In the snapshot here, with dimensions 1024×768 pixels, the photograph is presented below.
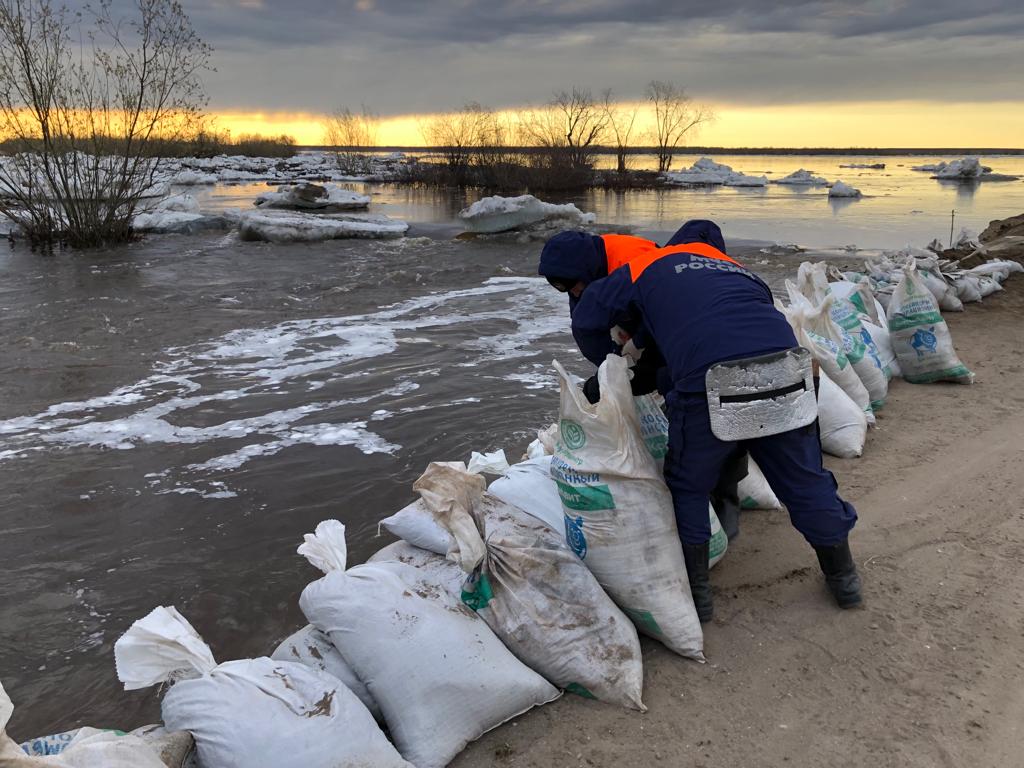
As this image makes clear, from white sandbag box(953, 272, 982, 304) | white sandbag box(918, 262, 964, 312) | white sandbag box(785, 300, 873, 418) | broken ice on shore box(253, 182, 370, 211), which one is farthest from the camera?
broken ice on shore box(253, 182, 370, 211)

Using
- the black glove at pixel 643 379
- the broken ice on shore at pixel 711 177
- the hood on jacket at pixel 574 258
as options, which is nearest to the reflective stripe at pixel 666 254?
the hood on jacket at pixel 574 258

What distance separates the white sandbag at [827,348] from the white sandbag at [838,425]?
154mm

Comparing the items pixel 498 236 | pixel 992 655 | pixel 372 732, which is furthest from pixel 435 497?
pixel 498 236

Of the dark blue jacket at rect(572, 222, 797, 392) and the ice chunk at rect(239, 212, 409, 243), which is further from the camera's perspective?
the ice chunk at rect(239, 212, 409, 243)

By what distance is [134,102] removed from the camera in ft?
40.0

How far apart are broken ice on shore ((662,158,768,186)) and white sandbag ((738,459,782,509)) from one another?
116ft

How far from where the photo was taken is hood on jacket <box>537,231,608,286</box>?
105 inches

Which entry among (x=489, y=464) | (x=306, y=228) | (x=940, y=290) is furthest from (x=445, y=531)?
(x=306, y=228)

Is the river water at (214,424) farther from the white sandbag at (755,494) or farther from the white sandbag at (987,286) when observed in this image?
the white sandbag at (987,286)

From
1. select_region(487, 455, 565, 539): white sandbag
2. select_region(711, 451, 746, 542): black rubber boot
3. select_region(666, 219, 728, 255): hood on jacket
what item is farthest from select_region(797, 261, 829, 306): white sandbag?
select_region(487, 455, 565, 539): white sandbag

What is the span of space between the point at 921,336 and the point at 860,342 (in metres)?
0.65

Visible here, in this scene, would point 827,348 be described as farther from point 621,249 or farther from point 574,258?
point 574,258

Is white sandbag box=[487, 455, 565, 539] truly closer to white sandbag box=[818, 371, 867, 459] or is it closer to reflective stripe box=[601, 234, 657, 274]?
reflective stripe box=[601, 234, 657, 274]

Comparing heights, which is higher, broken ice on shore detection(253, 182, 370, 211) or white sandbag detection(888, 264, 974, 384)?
broken ice on shore detection(253, 182, 370, 211)
